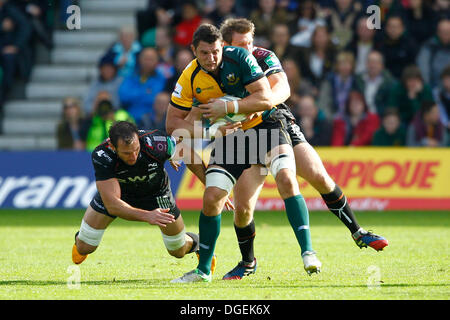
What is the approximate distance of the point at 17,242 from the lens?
431 inches

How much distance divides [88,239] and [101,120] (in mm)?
7314

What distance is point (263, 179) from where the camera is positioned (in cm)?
835

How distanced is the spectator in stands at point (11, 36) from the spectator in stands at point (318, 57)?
5.97 metres

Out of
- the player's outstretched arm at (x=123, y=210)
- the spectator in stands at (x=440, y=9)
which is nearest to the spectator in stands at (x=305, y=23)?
the spectator in stands at (x=440, y=9)

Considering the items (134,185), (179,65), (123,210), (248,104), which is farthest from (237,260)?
(179,65)

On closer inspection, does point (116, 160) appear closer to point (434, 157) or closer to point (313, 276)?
point (313, 276)

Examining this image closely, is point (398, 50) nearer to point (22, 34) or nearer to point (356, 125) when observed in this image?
point (356, 125)

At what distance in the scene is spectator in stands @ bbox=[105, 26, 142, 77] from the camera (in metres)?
17.2

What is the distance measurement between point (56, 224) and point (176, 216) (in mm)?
4718

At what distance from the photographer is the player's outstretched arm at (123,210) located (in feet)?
24.6

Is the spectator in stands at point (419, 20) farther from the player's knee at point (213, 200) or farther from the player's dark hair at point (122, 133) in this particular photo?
the player's dark hair at point (122, 133)

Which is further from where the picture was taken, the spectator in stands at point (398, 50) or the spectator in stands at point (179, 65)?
the spectator in stands at point (179, 65)

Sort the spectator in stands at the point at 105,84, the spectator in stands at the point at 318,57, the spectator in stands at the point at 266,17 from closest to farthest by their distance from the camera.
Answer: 1. the spectator in stands at the point at 318,57
2. the spectator in stands at the point at 266,17
3. the spectator in stands at the point at 105,84

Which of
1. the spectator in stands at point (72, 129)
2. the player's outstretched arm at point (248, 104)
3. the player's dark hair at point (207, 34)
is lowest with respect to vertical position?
the spectator in stands at point (72, 129)
